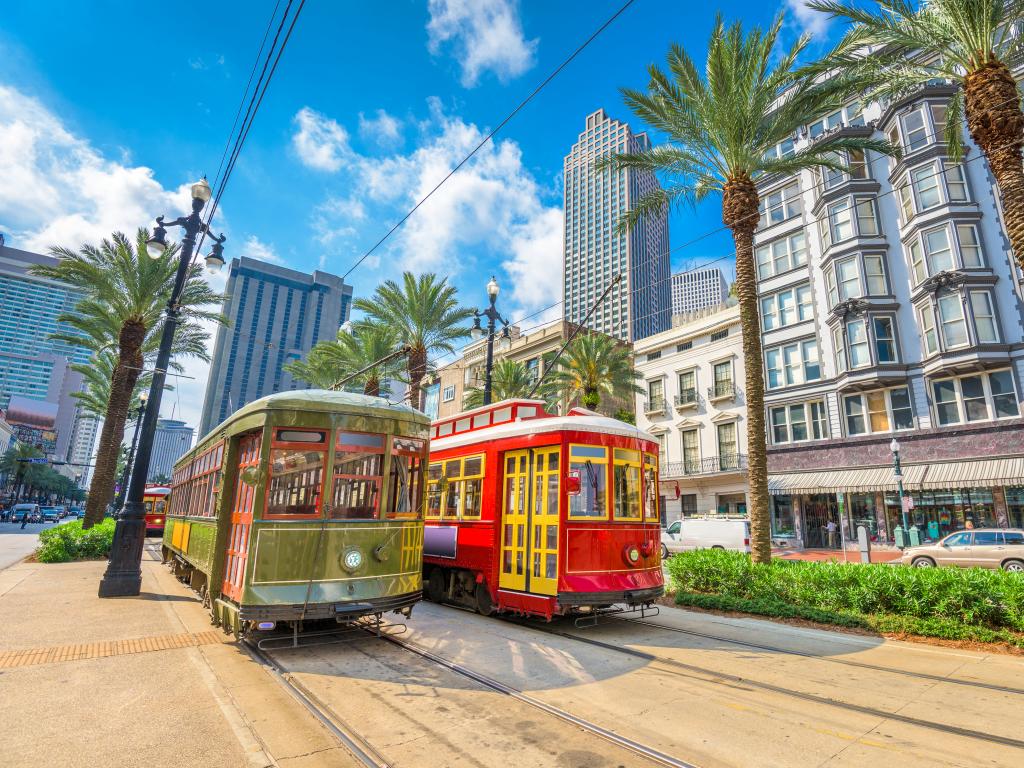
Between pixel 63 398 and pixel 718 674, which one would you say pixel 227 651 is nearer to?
pixel 718 674

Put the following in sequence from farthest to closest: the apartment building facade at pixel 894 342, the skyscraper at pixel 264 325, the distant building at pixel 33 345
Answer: the skyscraper at pixel 264 325 < the distant building at pixel 33 345 < the apartment building facade at pixel 894 342

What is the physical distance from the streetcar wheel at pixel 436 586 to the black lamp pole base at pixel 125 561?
19.3 feet

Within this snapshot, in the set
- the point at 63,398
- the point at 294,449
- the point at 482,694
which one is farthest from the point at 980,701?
the point at 63,398

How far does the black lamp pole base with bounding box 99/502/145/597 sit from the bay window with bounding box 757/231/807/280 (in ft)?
109

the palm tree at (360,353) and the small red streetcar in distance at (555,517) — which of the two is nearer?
the small red streetcar in distance at (555,517)

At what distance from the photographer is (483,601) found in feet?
33.3

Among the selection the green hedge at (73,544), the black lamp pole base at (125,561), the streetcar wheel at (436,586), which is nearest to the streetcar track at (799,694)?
the streetcar wheel at (436,586)

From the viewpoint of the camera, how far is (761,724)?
5000 mm

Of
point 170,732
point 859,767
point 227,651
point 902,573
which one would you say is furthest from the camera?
point 902,573

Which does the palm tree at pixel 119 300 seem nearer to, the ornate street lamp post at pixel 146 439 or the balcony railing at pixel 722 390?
the ornate street lamp post at pixel 146 439

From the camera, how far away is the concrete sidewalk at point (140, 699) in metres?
4.22

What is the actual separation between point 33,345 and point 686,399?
17641cm

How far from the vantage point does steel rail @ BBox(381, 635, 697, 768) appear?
4292mm

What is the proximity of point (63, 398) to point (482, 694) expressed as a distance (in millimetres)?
190916
